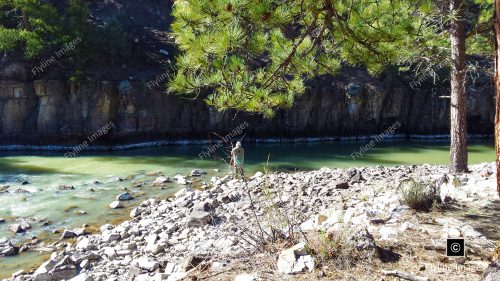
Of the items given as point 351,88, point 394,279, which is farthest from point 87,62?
point 394,279

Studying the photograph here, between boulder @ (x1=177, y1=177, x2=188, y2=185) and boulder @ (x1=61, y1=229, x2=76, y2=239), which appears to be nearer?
boulder @ (x1=61, y1=229, x2=76, y2=239)

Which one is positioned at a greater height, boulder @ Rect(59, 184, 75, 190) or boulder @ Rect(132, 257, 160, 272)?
boulder @ Rect(59, 184, 75, 190)

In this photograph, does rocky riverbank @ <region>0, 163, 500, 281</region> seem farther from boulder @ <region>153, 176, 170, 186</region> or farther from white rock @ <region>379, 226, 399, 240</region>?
boulder @ <region>153, 176, 170, 186</region>

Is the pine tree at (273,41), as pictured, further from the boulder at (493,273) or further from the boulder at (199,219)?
the boulder at (493,273)

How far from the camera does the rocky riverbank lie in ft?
12.1

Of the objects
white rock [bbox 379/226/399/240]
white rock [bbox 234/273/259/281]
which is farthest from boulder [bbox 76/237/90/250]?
white rock [bbox 379/226/399/240]

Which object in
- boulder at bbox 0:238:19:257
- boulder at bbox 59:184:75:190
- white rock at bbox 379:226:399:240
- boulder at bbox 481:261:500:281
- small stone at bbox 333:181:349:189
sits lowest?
boulder at bbox 0:238:19:257

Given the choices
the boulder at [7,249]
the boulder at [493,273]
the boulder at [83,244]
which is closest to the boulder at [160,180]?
the boulder at [83,244]

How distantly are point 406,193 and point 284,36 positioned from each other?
2.71 meters

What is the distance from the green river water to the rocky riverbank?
0.91m

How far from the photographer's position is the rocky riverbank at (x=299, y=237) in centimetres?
370

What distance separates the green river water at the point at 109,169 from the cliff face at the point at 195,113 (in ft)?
7.59

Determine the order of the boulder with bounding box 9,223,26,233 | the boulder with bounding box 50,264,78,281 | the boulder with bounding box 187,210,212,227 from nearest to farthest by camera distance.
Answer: the boulder with bounding box 50,264,78,281 → the boulder with bounding box 187,210,212,227 → the boulder with bounding box 9,223,26,233

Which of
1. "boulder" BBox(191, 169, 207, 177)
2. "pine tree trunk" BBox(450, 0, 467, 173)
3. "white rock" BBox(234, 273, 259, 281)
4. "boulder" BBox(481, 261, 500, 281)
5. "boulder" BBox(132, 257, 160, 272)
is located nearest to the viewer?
"boulder" BBox(481, 261, 500, 281)
